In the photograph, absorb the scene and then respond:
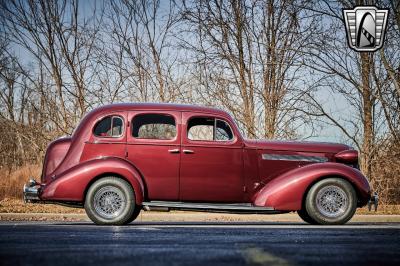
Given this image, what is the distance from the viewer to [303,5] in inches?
655

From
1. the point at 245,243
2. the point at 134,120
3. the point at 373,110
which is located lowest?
the point at 245,243

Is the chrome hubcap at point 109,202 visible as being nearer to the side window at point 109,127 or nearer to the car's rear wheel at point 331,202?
the side window at point 109,127

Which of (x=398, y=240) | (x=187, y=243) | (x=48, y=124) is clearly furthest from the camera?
(x=48, y=124)

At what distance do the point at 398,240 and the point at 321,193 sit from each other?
2.72 meters

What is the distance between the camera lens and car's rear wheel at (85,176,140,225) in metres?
9.15

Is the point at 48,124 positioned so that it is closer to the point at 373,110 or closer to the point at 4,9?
the point at 4,9

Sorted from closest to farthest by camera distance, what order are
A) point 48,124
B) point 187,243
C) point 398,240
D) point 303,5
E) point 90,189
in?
point 187,243 → point 398,240 → point 90,189 → point 303,5 → point 48,124

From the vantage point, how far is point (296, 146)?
992 cm

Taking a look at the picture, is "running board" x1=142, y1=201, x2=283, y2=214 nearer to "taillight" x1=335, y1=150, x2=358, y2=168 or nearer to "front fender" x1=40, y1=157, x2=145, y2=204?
"front fender" x1=40, y1=157, x2=145, y2=204

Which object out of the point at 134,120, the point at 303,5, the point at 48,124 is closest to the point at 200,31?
the point at 303,5

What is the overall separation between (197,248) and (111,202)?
3.90 metres

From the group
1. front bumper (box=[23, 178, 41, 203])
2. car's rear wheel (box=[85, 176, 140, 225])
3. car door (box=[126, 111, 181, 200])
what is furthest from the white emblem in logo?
front bumper (box=[23, 178, 41, 203])

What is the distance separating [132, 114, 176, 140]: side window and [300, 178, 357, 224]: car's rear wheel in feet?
7.53

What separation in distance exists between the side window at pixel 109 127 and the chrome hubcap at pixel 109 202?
887 millimetres
